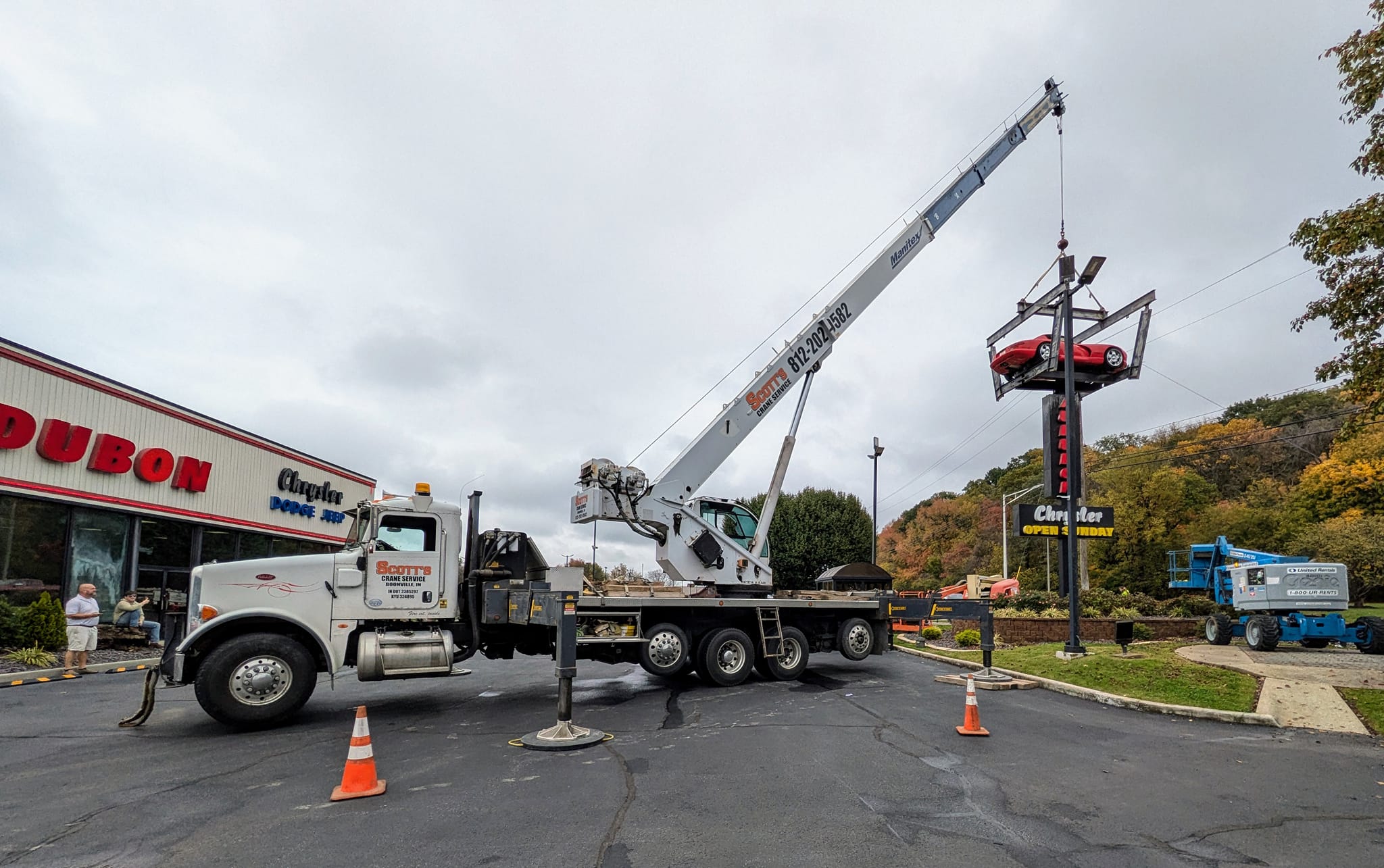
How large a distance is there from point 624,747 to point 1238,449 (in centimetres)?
5454

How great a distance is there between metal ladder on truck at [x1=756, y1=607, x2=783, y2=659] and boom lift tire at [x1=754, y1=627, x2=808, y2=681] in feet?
0.64

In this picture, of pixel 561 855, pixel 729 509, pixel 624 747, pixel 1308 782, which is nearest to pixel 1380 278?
pixel 1308 782

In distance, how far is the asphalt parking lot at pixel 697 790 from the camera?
494 cm

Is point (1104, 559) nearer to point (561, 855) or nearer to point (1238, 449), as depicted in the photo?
point (1238, 449)

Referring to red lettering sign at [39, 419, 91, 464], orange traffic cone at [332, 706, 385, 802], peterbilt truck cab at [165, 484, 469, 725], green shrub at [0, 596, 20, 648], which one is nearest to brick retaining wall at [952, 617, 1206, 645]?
peterbilt truck cab at [165, 484, 469, 725]

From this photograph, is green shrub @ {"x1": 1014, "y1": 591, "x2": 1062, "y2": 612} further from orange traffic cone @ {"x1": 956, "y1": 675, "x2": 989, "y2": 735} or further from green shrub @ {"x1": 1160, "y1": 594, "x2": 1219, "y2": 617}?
orange traffic cone @ {"x1": 956, "y1": 675, "x2": 989, "y2": 735}

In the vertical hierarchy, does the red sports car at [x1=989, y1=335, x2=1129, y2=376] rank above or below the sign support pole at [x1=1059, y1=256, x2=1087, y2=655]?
above

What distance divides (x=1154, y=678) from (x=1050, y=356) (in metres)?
14.2

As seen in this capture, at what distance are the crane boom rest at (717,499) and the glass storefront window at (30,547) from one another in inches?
437

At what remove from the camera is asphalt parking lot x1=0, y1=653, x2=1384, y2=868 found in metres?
4.94

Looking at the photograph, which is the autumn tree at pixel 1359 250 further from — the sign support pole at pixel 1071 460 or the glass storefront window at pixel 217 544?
the glass storefront window at pixel 217 544

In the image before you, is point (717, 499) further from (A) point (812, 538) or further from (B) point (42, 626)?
(A) point (812, 538)

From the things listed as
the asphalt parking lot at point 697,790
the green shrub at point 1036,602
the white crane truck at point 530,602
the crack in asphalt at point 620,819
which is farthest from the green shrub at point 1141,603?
the crack in asphalt at point 620,819

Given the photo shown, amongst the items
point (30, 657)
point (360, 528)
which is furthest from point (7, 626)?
point (360, 528)
